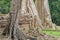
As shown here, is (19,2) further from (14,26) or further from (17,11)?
(14,26)

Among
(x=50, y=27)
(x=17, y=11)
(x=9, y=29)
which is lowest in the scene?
(x=50, y=27)

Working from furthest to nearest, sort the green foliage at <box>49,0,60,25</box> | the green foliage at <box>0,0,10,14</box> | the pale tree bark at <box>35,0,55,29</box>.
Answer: the green foliage at <box>49,0,60,25</box> < the green foliage at <box>0,0,10,14</box> < the pale tree bark at <box>35,0,55,29</box>

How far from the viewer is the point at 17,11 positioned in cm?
938

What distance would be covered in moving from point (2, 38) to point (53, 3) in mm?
18544

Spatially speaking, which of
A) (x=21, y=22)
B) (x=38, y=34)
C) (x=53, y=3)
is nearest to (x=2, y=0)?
(x=53, y=3)

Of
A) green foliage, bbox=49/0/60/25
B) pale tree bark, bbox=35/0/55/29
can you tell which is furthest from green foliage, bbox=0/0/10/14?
pale tree bark, bbox=35/0/55/29

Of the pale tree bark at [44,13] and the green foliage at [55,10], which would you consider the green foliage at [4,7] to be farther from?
the pale tree bark at [44,13]

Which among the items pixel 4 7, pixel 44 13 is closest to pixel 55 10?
pixel 4 7

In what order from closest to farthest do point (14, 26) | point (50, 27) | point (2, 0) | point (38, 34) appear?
point (14, 26) → point (38, 34) → point (50, 27) → point (2, 0)

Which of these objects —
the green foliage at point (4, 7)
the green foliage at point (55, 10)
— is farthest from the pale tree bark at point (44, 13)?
the green foliage at point (4, 7)

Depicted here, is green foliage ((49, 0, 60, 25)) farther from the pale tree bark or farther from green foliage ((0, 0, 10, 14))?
the pale tree bark

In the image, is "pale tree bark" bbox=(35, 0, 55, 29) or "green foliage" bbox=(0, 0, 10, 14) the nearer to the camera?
"pale tree bark" bbox=(35, 0, 55, 29)

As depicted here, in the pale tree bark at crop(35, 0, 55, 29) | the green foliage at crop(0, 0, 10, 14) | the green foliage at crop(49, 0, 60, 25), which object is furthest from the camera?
the green foliage at crop(49, 0, 60, 25)

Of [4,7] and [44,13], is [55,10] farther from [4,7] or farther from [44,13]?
[44,13]
